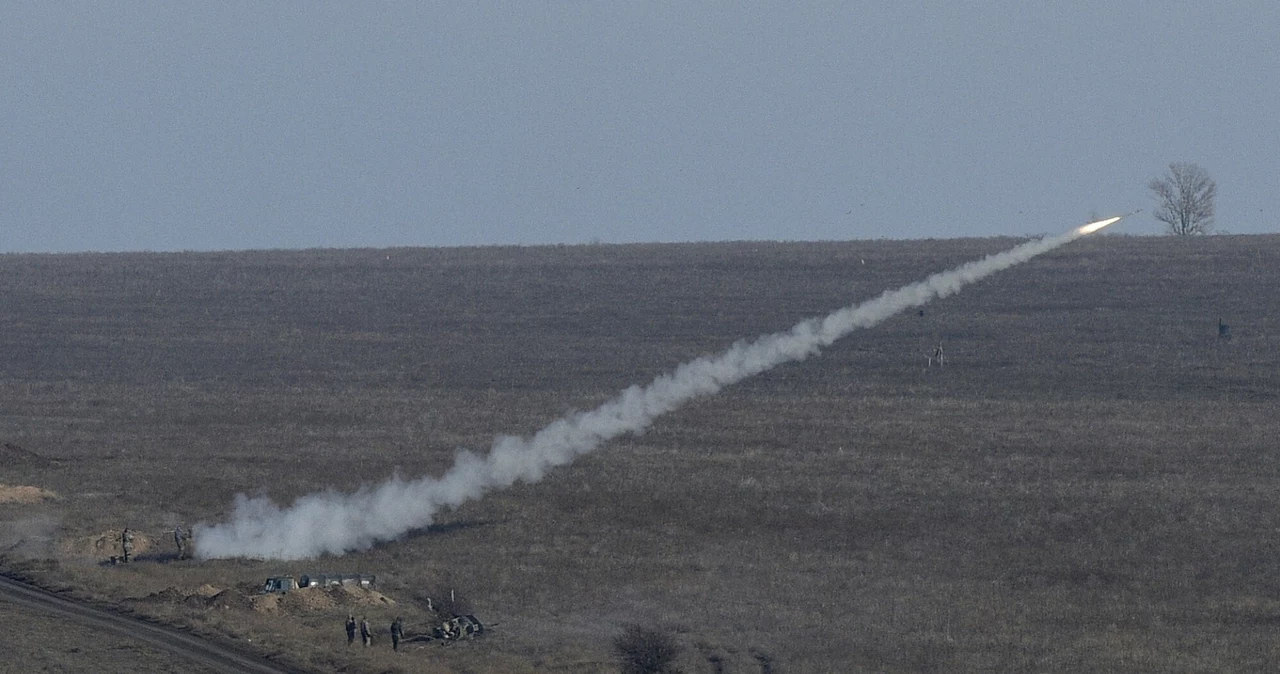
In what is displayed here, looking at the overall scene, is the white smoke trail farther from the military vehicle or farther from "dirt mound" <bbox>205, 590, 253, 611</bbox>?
"dirt mound" <bbox>205, 590, 253, 611</bbox>

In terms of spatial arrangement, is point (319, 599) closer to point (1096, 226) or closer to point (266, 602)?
point (266, 602)

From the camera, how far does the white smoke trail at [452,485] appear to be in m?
46.2

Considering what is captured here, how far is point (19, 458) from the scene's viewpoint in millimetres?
58406

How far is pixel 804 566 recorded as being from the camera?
43.0 m

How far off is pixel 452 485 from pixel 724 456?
10346 mm

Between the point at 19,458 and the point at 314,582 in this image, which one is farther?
the point at 19,458

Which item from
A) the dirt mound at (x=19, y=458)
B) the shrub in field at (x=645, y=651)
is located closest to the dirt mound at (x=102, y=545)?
the dirt mound at (x=19, y=458)

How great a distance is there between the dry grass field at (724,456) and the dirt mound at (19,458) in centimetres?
18

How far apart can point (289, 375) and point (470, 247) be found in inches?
2228

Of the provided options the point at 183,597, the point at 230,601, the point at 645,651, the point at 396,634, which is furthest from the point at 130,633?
the point at 645,651

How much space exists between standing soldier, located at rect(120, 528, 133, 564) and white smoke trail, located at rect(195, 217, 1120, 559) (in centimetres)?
175

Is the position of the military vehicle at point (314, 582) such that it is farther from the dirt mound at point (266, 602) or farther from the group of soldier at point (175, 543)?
the group of soldier at point (175, 543)

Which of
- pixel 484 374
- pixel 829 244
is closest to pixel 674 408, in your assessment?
pixel 484 374

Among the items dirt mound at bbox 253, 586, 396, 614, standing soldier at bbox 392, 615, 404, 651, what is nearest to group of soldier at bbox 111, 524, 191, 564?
dirt mound at bbox 253, 586, 396, 614
